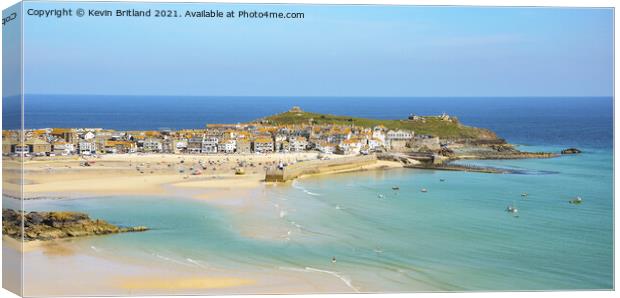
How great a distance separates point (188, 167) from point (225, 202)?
79 cm

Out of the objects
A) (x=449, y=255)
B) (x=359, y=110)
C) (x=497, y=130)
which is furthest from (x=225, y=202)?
(x=497, y=130)

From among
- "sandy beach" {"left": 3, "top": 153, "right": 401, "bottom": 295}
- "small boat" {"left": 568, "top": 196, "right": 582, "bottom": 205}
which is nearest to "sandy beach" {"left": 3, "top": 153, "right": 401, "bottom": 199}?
"sandy beach" {"left": 3, "top": 153, "right": 401, "bottom": 295}

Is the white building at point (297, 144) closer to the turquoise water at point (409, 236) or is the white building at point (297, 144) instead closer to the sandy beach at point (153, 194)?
the sandy beach at point (153, 194)

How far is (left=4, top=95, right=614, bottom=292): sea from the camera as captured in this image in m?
13.1

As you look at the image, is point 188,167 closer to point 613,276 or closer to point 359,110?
point 359,110

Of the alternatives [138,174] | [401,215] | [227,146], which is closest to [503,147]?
[401,215]

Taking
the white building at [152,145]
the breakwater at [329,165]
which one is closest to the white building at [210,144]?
the white building at [152,145]

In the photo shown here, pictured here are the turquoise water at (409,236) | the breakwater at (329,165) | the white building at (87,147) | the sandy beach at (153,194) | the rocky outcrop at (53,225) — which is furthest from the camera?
the breakwater at (329,165)

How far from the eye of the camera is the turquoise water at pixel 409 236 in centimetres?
1308

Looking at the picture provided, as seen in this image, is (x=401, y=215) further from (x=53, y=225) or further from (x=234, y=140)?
(x=53, y=225)

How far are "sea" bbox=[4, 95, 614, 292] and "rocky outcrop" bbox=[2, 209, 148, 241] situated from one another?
4.6 inches

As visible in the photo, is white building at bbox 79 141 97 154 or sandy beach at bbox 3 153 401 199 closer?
→ sandy beach at bbox 3 153 401 199

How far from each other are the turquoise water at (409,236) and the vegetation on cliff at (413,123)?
3.55ft

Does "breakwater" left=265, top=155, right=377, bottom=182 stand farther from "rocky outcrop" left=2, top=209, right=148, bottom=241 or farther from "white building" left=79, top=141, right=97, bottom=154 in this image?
"rocky outcrop" left=2, top=209, right=148, bottom=241
